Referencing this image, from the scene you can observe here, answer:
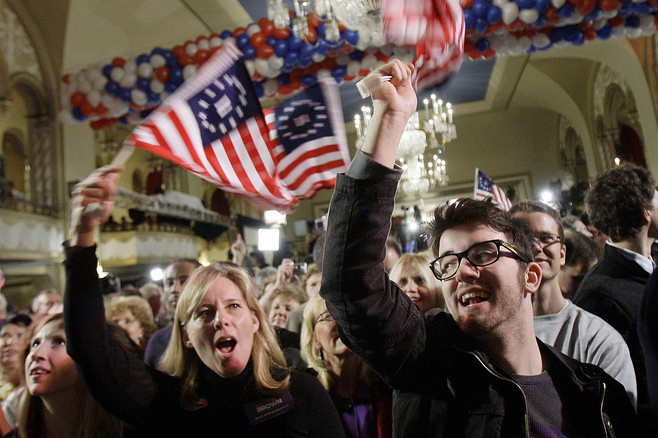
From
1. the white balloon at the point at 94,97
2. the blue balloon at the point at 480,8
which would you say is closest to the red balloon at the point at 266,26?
the white balloon at the point at 94,97

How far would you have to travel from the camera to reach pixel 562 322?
2254mm

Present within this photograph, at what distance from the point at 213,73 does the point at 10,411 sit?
77.8 inches

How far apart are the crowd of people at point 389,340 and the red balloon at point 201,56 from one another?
14.7 feet

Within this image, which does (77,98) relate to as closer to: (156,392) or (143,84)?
(143,84)

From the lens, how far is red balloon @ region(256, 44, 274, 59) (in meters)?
6.18

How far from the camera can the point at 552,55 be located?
42.0ft

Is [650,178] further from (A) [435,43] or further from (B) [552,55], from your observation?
(B) [552,55]

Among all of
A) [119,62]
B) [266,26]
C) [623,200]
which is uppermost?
[266,26]

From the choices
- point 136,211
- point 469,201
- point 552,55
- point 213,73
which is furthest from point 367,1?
point 136,211

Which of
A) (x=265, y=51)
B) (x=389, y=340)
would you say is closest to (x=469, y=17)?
(x=265, y=51)

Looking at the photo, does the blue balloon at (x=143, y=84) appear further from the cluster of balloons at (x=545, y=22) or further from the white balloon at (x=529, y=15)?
the white balloon at (x=529, y=15)

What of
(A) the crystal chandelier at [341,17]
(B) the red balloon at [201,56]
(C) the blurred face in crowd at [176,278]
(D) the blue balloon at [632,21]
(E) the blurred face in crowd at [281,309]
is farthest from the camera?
(B) the red balloon at [201,56]

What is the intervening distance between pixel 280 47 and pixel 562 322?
4.89 meters

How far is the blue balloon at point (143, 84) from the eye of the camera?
21.2 feet
